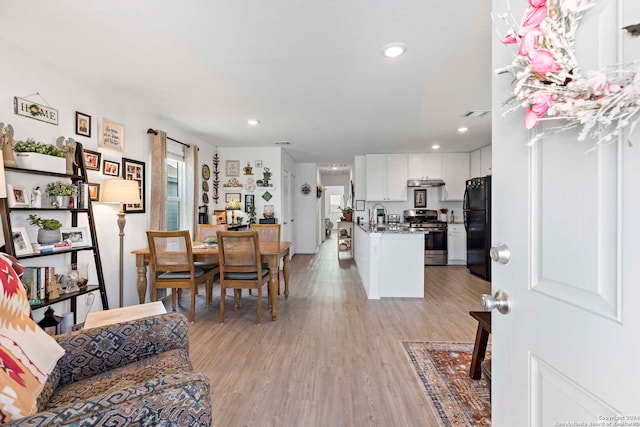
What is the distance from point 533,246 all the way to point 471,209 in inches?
196

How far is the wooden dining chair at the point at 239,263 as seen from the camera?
9.70 feet

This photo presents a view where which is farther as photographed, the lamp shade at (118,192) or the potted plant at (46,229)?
the lamp shade at (118,192)

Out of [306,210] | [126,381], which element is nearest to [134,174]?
[126,381]

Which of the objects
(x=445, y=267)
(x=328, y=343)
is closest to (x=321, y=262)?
(x=445, y=267)

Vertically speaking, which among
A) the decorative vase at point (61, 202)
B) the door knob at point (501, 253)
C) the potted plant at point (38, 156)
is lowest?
the door knob at point (501, 253)

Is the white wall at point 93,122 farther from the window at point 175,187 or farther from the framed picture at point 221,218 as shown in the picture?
the framed picture at point 221,218

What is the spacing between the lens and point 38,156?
2135 mm

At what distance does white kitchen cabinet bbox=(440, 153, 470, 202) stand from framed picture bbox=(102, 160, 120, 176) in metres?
5.58

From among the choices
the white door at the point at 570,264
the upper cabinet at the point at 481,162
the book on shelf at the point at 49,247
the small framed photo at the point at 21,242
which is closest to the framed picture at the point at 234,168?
the book on shelf at the point at 49,247

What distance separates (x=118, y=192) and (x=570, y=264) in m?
3.26

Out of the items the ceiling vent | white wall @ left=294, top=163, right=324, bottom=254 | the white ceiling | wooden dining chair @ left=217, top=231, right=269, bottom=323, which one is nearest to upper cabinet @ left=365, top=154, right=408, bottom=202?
white wall @ left=294, top=163, right=324, bottom=254

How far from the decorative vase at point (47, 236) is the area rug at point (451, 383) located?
2.84 metres

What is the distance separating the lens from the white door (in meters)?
0.50

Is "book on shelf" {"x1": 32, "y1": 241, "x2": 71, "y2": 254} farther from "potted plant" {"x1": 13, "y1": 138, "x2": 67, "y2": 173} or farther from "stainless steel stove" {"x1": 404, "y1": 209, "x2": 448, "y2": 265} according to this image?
"stainless steel stove" {"x1": 404, "y1": 209, "x2": 448, "y2": 265}
